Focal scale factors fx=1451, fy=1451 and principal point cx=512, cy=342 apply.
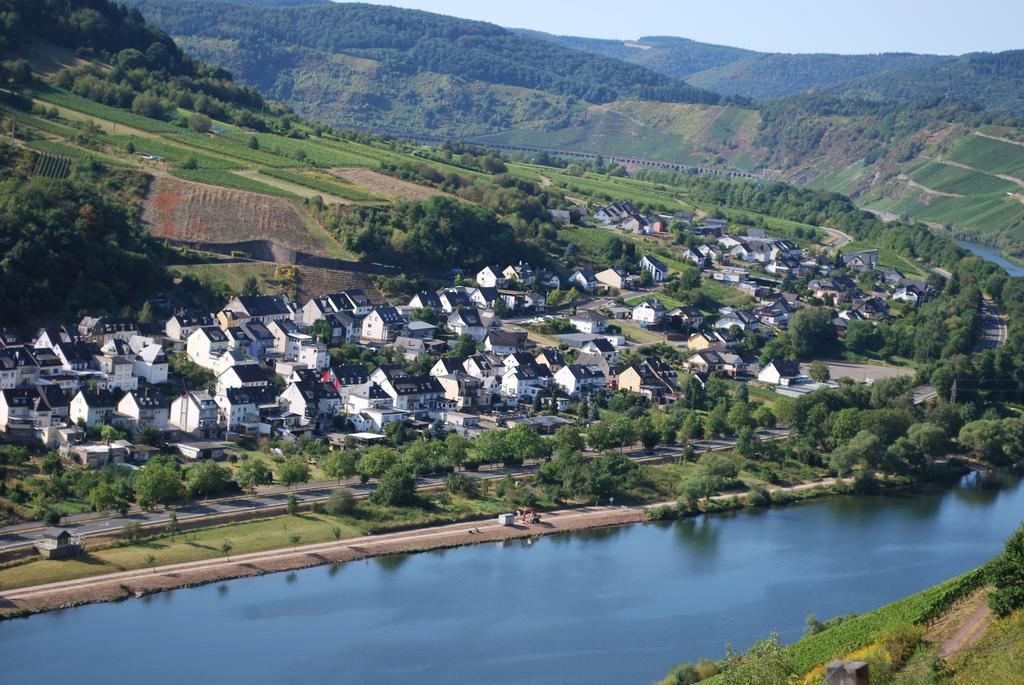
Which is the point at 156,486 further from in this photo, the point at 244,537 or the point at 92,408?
the point at 92,408

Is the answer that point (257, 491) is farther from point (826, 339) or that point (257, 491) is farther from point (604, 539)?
point (826, 339)

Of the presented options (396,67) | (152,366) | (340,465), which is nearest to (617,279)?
(152,366)

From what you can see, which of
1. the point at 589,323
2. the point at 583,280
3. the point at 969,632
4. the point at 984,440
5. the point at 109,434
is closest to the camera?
the point at 969,632

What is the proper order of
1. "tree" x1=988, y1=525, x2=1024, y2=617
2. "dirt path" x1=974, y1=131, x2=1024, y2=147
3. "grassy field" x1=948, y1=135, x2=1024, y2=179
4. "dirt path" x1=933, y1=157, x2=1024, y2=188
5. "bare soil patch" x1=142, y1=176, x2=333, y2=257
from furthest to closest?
"dirt path" x1=974, y1=131, x2=1024, y2=147 → "grassy field" x1=948, y1=135, x2=1024, y2=179 → "dirt path" x1=933, y1=157, x2=1024, y2=188 → "bare soil patch" x1=142, y1=176, x2=333, y2=257 → "tree" x1=988, y1=525, x2=1024, y2=617

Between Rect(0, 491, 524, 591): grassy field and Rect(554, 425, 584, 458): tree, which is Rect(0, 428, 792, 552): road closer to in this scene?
Rect(0, 491, 524, 591): grassy field

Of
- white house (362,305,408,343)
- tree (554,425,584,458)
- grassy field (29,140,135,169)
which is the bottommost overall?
tree (554,425,584,458)

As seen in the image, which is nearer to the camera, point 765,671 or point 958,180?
point 765,671

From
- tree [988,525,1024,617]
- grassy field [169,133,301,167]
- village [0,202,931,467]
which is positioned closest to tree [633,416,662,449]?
village [0,202,931,467]
